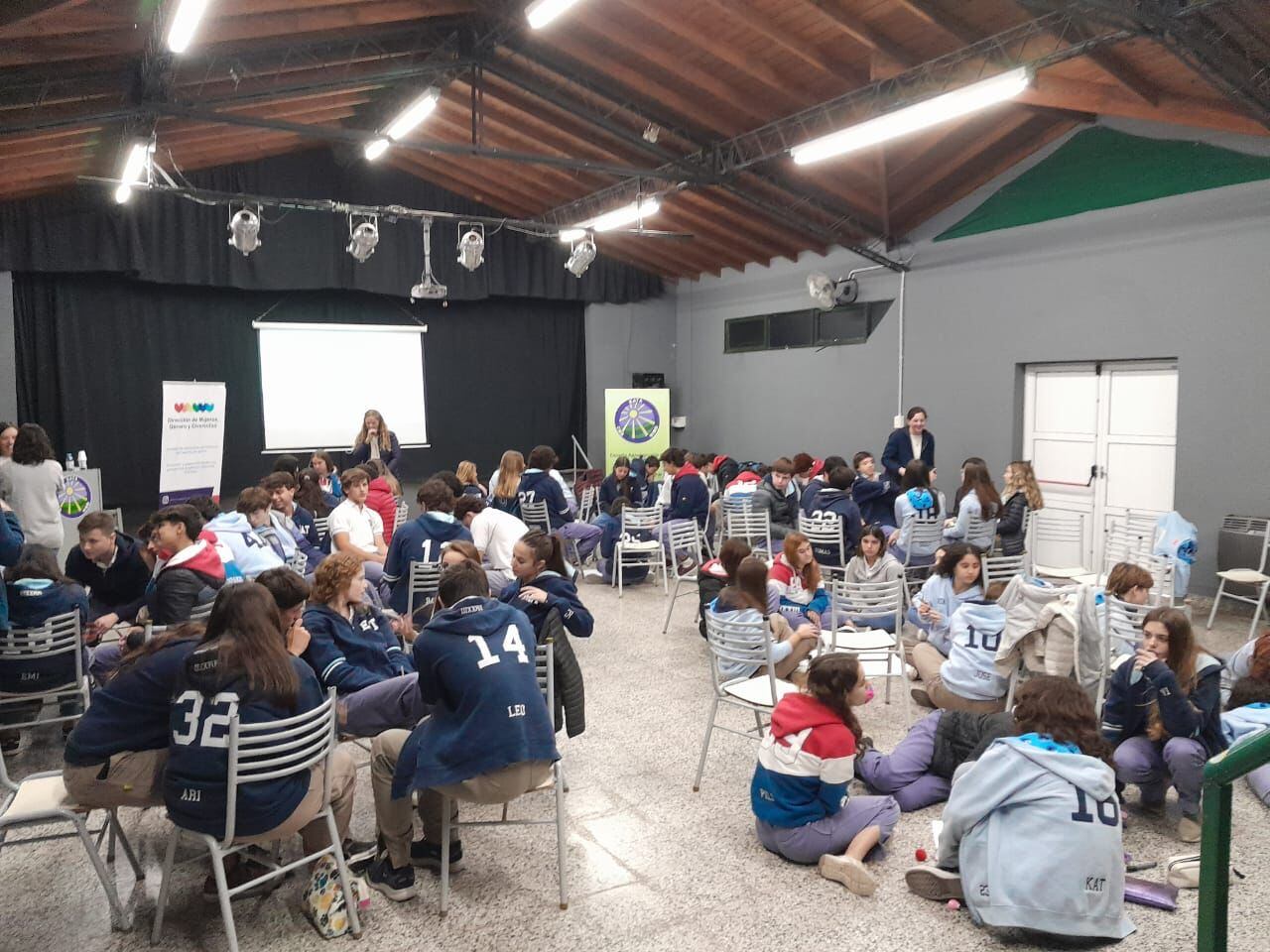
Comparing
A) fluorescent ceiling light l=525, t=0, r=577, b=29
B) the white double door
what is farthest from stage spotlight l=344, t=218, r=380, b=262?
the white double door

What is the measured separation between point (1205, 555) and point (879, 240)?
4.55 meters

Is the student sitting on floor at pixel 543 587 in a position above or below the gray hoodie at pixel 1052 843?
above

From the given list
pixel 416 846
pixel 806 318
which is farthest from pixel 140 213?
pixel 416 846

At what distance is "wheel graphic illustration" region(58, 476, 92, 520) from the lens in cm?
775

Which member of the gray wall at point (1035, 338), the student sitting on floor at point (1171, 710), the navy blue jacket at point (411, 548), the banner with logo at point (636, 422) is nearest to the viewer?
the student sitting on floor at point (1171, 710)

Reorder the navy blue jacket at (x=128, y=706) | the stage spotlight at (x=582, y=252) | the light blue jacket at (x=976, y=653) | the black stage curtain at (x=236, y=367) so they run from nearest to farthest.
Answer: the navy blue jacket at (x=128, y=706) → the light blue jacket at (x=976, y=653) → the stage spotlight at (x=582, y=252) → the black stage curtain at (x=236, y=367)

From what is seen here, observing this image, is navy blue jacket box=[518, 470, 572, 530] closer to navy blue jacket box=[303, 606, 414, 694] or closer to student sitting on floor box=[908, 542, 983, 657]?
student sitting on floor box=[908, 542, 983, 657]

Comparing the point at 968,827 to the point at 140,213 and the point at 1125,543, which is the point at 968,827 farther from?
the point at 140,213

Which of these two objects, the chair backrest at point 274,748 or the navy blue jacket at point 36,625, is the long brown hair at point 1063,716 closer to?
the chair backrest at point 274,748

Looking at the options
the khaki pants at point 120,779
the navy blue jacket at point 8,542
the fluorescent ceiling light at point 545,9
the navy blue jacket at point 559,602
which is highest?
the fluorescent ceiling light at point 545,9

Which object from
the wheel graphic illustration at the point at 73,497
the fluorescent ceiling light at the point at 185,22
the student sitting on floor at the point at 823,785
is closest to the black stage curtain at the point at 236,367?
the wheel graphic illustration at the point at 73,497

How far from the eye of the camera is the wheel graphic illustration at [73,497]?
25.4 ft

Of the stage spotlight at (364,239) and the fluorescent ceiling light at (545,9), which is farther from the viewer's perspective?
the stage spotlight at (364,239)

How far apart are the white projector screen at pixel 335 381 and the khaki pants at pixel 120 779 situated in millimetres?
8509
